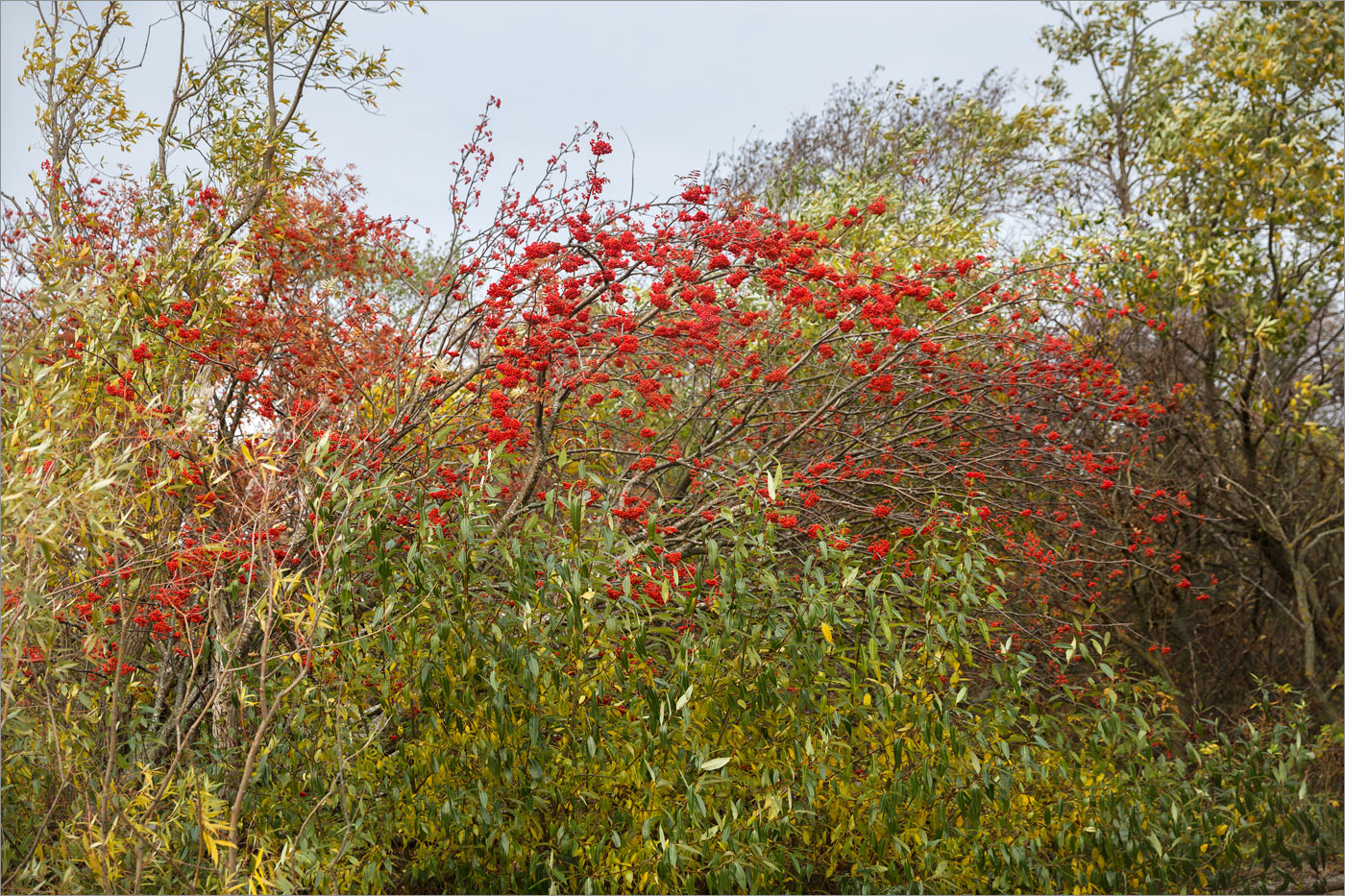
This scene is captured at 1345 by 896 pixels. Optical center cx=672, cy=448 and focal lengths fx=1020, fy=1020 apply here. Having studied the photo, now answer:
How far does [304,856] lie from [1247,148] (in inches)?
272

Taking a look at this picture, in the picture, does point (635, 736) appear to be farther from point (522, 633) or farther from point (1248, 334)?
point (1248, 334)

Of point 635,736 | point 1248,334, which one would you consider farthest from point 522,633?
point 1248,334

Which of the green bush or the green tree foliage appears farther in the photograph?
the green tree foliage

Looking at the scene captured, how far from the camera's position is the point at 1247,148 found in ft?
22.0

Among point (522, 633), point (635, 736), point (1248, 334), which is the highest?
point (1248, 334)

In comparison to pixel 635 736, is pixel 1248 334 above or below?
above

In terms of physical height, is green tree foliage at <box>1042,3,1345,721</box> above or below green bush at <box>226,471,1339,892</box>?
above

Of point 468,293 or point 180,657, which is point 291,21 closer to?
point 468,293

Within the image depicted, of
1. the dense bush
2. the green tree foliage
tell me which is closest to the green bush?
the dense bush

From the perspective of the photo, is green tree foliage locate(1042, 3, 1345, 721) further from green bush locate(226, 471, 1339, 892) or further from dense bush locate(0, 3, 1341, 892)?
green bush locate(226, 471, 1339, 892)

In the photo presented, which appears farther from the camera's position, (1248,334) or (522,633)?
(1248,334)

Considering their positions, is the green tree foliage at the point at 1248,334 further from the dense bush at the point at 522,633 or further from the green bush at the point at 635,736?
the green bush at the point at 635,736

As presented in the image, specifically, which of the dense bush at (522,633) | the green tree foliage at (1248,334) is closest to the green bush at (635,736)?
the dense bush at (522,633)

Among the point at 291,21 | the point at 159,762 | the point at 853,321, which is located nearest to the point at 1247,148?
the point at 853,321
